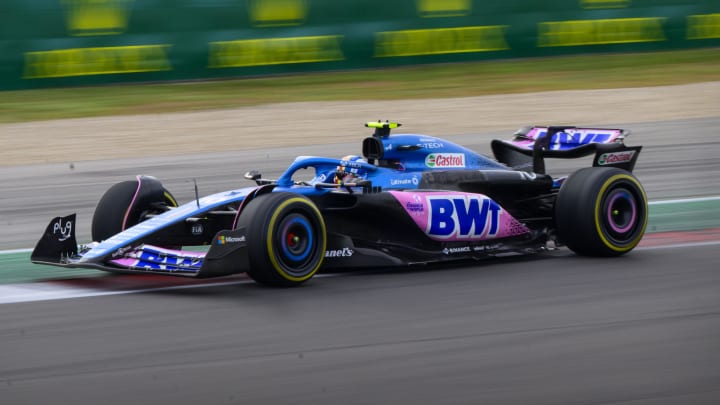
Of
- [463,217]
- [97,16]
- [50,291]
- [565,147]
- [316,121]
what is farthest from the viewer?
[97,16]

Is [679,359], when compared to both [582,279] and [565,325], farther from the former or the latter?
[582,279]

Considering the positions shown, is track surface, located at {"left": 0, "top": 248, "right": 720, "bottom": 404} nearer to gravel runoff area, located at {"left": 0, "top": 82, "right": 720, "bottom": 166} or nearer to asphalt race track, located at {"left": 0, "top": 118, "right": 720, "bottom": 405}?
asphalt race track, located at {"left": 0, "top": 118, "right": 720, "bottom": 405}

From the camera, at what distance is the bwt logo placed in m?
7.74

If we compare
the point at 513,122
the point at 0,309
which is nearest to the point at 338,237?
the point at 0,309

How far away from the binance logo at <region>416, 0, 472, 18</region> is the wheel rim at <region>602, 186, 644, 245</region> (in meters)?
11.3

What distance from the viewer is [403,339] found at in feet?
19.3

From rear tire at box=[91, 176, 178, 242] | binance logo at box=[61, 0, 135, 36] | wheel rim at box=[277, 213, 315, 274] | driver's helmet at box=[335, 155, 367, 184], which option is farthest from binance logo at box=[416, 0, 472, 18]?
wheel rim at box=[277, 213, 315, 274]

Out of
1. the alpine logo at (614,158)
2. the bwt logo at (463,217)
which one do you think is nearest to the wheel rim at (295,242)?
the bwt logo at (463,217)

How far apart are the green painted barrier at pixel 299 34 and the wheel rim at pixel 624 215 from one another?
10889 mm

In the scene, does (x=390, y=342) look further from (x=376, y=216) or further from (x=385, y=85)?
(x=385, y=85)

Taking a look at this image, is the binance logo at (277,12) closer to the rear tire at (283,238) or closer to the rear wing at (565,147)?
the rear wing at (565,147)

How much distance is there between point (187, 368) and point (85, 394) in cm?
54

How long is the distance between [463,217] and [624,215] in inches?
50.8

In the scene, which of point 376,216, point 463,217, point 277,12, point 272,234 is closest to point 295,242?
point 272,234
